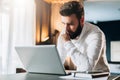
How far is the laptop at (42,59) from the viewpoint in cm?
169

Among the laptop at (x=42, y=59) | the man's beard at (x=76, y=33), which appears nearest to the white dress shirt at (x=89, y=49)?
the man's beard at (x=76, y=33)

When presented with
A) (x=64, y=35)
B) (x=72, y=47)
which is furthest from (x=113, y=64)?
(x=64, y=35)

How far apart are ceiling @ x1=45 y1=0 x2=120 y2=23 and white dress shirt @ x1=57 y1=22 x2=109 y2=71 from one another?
0.59 feet

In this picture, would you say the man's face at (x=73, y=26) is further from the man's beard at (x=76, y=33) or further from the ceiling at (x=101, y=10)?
the ceiling at (x=101, y=10)

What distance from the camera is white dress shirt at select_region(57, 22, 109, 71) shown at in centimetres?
267

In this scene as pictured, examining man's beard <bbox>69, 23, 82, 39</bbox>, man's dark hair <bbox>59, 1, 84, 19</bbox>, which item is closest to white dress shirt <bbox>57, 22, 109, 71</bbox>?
man's beard <bbox>69, 23, 82, 39</bbox>

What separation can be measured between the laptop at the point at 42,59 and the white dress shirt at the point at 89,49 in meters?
0.92

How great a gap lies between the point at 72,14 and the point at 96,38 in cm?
46

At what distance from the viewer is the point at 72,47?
2.86 m

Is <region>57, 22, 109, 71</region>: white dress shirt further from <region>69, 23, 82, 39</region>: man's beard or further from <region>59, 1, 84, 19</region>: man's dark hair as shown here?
<region>59, 1, 84, 19</region>: man's dark hair

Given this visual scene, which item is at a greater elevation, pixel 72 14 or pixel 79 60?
pixel 72 14

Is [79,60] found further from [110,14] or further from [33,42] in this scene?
[33,42]

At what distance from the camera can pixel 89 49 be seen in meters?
2.68

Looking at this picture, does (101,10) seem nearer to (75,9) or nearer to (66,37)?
(75,9)
